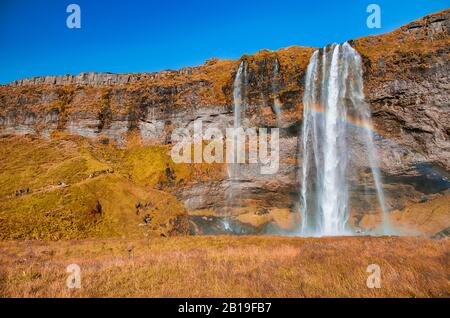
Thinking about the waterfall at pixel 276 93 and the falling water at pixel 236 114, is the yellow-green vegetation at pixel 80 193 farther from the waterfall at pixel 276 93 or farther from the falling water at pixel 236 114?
the waterfall at pixel 276 93

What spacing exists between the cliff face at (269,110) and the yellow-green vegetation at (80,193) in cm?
582

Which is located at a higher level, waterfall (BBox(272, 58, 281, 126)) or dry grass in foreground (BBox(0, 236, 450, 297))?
waterfall (BBox(272, 58, 281, 126))

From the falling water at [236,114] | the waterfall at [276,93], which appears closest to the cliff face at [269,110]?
the waterfall at [276,93]

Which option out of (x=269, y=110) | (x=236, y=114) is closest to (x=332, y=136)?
(x=269, y=110)

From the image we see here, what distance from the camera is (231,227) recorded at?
51.1 metres

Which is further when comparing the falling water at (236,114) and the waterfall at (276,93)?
the falling water at (236,114)

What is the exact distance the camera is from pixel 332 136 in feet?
150

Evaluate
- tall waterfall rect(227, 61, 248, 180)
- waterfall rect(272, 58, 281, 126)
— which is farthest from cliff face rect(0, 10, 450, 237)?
tall waterfall rect(227, 61, 248, 180)

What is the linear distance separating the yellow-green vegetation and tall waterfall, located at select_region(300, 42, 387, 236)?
18531mm

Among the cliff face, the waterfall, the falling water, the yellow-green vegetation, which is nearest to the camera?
the yellow-green vegetation

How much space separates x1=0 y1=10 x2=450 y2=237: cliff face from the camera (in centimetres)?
4147

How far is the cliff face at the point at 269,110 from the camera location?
136 feet

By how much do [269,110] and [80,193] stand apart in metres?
29.0

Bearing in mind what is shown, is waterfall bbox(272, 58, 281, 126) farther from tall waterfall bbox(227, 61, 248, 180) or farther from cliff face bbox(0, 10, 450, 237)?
tall waterfall bbox(227, 61, 248, 180)
